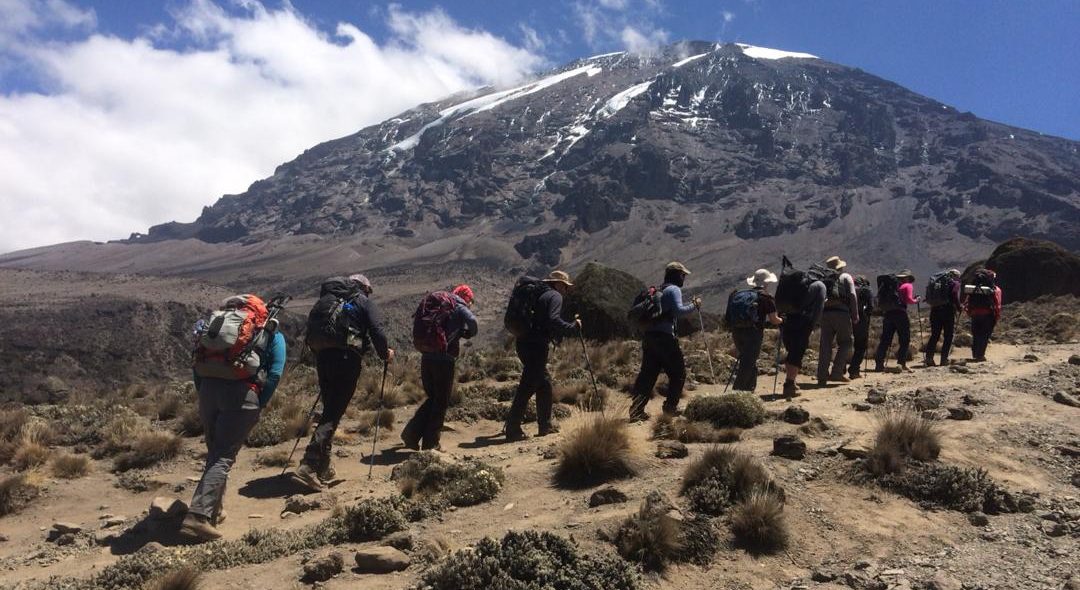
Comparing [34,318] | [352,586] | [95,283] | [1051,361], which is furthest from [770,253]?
[352,586]

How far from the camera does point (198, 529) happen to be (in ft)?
18.2

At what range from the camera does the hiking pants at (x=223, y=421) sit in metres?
5.84

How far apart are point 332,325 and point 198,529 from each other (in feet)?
7.49

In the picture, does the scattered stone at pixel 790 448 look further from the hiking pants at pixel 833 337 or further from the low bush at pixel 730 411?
the hiking pants at pixel 833 337

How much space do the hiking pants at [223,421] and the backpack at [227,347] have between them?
0.40 ft

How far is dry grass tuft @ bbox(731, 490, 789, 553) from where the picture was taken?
4.85 m

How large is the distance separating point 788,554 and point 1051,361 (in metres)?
10.2

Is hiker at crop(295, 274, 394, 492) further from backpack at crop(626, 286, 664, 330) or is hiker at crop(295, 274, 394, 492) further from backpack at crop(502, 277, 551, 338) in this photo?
backpack at crop(626, 286, 664, 330)

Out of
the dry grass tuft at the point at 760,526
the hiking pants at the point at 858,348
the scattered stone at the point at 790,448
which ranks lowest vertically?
the dry grass tuft at the point at 760,526

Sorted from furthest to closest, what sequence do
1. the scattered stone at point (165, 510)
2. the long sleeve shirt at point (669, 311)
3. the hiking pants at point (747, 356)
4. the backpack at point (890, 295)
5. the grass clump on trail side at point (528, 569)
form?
1. the backpack at point (890, 295)
2. the hiking pants at point (747, 356)
3. the long sleeve shirt at point (669, 311)
4. the scattered stone at point (165, 510)
5. the grass clump on trail side at point (528, 569)

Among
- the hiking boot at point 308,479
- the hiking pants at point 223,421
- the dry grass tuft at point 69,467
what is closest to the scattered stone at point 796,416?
the hiking boot at point 308,479

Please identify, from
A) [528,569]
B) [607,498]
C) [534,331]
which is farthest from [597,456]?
[534,331]

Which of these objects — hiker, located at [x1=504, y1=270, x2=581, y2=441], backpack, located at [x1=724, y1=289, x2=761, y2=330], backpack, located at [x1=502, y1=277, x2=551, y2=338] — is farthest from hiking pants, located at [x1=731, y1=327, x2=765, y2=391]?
backpack, located at [x1=502, y1=277, x2=551, y2=338]

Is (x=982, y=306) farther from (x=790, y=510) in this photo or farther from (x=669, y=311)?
(x=790, y=510)
